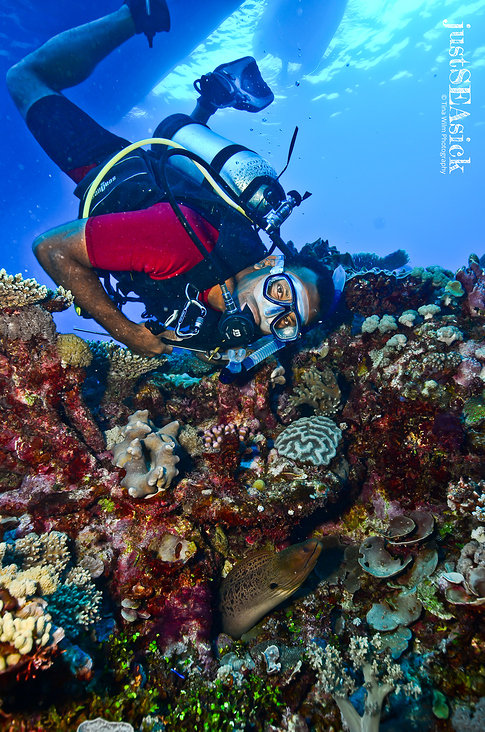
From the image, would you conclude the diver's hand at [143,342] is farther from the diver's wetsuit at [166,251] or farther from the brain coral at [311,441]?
the brain coral at [311,441]

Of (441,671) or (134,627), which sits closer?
(441,671)

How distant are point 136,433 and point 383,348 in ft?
13.0

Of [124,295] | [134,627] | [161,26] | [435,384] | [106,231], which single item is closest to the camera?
[134,627]

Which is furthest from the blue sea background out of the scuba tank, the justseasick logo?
the scuba tank

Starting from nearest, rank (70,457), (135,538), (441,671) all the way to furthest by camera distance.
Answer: (441,671)
(135,538)
(70,457)

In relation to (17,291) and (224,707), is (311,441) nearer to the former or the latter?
(224,707)

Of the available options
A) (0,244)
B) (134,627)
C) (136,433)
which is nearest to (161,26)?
(136,433)

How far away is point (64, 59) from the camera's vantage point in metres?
6.05

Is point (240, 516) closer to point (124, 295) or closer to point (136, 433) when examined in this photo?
point (136, 433)

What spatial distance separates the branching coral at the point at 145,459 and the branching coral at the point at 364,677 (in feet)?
6.79

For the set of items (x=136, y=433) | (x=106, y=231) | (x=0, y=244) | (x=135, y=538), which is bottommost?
(x=135, y=538)

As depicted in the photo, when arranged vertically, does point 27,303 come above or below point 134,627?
above

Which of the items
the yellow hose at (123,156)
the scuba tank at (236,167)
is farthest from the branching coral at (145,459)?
the scuba tank at (236,167)

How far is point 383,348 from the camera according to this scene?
4801mm
